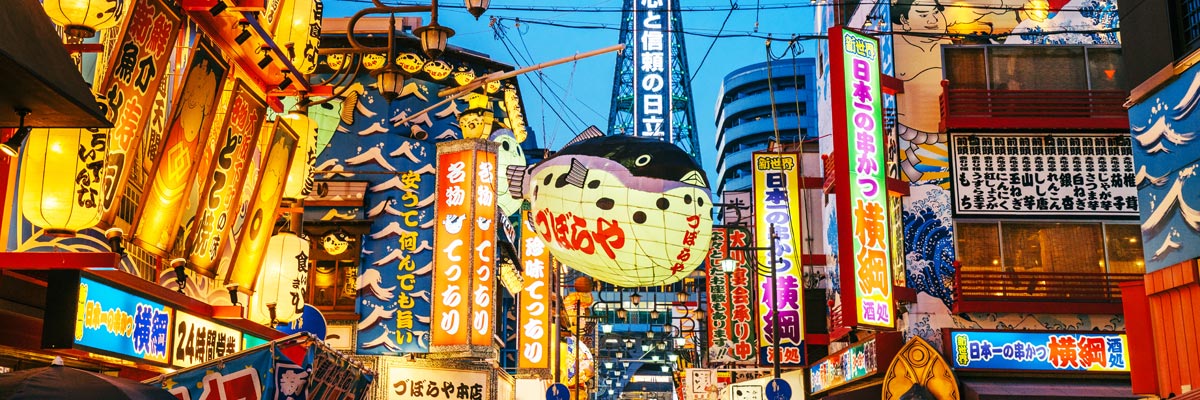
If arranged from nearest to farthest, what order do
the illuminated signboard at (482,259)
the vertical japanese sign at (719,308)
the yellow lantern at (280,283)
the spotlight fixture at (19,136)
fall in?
the spotlight fixture at (19,136) < the yellow lantern at (280,283) < the illuminated signboard at (482,259) < the vertical japanese sign at (719,308)

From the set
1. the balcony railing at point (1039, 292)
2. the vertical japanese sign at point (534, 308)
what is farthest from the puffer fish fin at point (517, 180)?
the vertical japanese sign at point (534, 308)

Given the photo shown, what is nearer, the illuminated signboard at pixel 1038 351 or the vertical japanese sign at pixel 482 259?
the illuminated signboard at pixel 1038 351

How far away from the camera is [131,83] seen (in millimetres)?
10914

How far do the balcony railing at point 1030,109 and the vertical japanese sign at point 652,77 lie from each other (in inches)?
2404

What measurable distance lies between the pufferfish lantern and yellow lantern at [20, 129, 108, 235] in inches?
207

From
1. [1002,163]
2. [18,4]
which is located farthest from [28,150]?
[1002,163]

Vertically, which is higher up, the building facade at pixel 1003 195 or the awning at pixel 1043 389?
the building facade at pixel 1003 195

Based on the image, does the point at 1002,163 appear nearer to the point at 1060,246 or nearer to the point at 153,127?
the point at 1060,246

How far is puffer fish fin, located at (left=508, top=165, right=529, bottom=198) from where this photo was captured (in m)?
15.0

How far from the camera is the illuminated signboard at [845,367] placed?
22.4 metres

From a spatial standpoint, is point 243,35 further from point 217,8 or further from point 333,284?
point 333,284

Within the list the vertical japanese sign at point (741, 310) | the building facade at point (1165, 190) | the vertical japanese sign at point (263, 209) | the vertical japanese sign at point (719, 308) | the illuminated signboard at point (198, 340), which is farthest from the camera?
the vertical japanese sign at point (719, 308)

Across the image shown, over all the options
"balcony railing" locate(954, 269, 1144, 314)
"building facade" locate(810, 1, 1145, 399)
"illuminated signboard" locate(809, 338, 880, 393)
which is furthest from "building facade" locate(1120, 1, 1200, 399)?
"illuminated signboard" locate(809, 338, 880, 393)

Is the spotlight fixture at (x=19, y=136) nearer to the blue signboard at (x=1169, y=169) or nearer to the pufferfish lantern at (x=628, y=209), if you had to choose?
the pufferfish lantern at (x=628, y=209)
